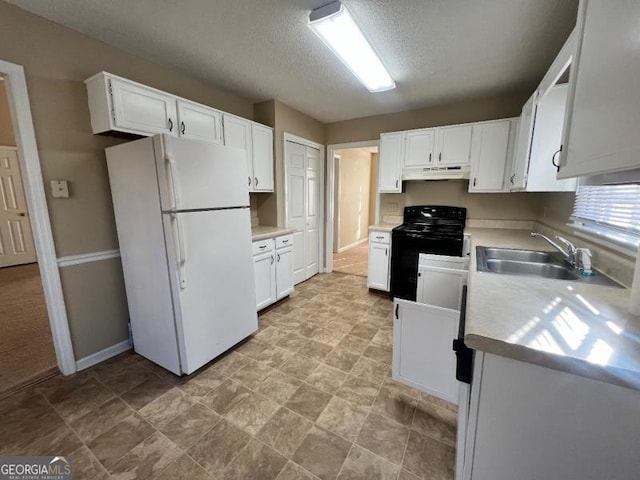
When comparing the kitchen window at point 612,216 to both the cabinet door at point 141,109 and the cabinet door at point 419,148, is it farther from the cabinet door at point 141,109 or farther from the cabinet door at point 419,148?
the cabinet door at point 141,109

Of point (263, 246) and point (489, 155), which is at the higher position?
point (489, 155)

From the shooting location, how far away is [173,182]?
5.42 feet

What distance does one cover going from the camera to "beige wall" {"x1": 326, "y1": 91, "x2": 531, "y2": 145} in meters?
2.98

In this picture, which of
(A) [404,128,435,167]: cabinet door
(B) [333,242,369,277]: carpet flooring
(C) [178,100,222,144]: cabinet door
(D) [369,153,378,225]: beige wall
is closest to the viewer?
(C) [178,100,222,144]: cabinet door

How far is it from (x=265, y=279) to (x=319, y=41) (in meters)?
2.25

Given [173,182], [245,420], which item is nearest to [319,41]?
[173,182]

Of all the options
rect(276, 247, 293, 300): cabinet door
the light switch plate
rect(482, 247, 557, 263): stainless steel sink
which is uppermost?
the light switch plate

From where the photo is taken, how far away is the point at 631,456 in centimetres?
62

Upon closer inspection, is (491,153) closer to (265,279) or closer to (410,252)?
(410,252)

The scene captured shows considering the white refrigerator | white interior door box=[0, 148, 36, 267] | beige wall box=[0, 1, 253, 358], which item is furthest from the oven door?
white interior door box=[0, 148, 36, 267]

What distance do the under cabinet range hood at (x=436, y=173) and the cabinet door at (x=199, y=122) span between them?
2283mm

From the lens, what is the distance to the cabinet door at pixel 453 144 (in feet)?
9.77

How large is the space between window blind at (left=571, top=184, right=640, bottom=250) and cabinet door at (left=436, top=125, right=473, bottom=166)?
1316mm

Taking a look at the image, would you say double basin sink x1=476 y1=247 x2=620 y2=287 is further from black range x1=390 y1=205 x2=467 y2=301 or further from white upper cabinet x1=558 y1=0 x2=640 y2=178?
black range x1=390 y1=205 x2=467 y2=301
